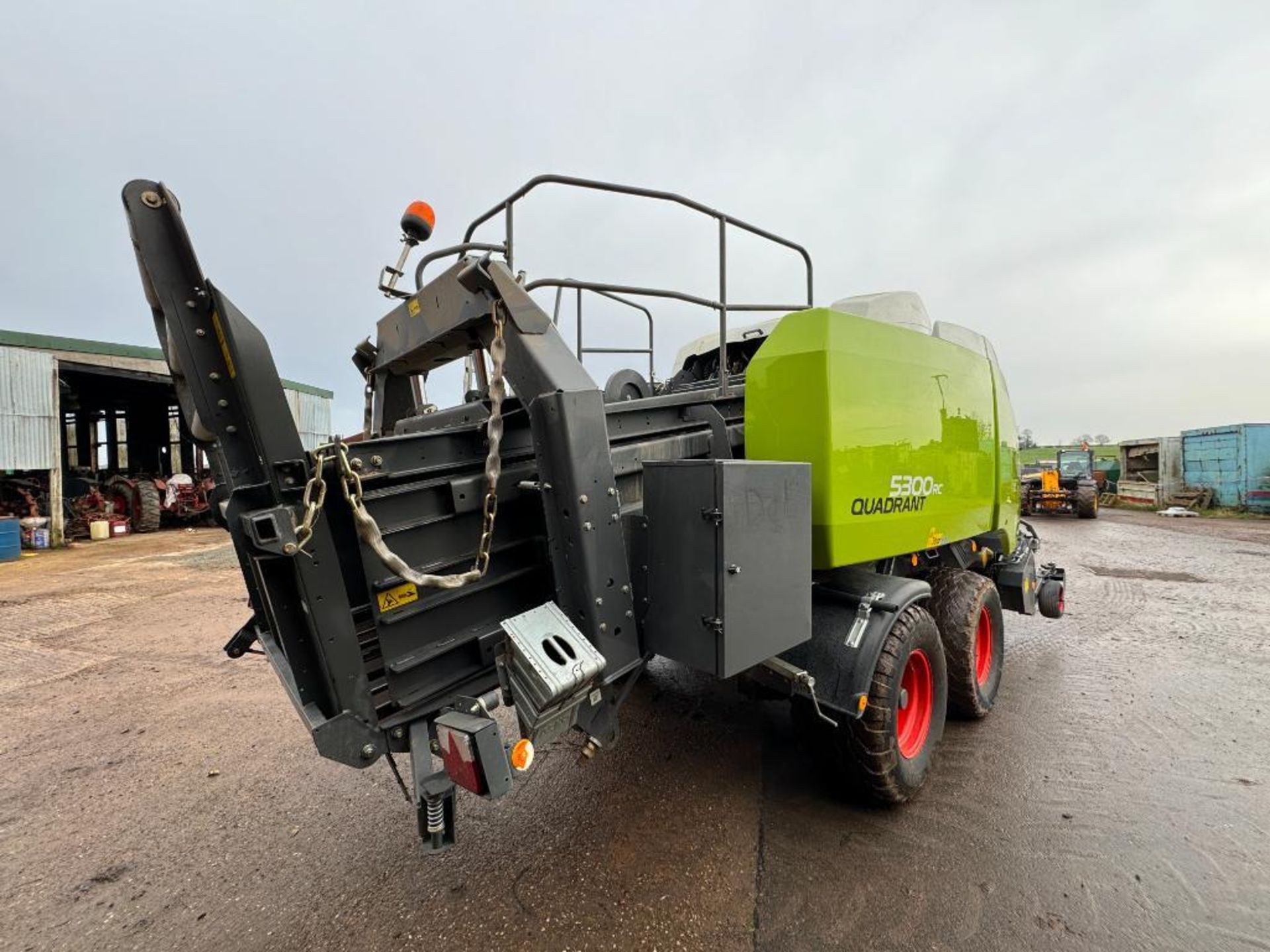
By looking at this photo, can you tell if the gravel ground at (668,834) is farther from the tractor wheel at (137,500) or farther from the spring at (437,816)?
the tractor wheel at (137,500)

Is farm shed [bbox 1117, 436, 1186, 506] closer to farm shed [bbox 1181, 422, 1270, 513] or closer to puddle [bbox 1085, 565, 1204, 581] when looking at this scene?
farm shed [bbox 1181, 422, 1270, 513]

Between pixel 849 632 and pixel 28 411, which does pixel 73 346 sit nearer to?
pixel 28 411

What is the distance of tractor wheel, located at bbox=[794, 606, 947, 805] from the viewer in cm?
249

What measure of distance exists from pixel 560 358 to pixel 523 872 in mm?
1982

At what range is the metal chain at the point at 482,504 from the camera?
5.34ft

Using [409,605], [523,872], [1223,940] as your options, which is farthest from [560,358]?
[1223,940]

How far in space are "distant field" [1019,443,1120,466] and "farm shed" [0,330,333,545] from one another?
29.7 meters

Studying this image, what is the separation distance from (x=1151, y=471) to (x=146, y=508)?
102ft

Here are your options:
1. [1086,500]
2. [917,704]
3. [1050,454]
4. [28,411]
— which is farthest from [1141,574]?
[1050,454]

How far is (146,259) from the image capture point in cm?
155

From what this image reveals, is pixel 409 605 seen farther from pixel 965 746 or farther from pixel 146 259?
pixel 965 746

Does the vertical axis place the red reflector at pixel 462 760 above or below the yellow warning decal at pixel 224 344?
below

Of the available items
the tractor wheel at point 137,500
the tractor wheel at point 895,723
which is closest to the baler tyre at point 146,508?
the tractor wheel at point 137,500

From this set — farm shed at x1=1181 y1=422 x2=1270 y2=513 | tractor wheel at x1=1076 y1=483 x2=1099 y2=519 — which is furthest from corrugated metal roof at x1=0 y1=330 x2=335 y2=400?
farm shed at x1=1181 y1=422 x2=1270 y2=513
